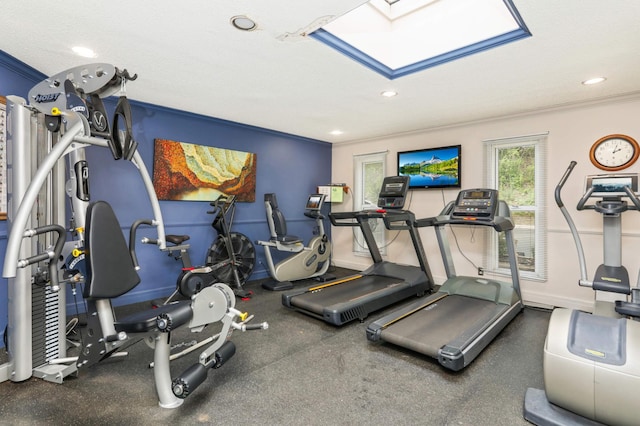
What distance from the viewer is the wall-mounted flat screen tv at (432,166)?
458 cm

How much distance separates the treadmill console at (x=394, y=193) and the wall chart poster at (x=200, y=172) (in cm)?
201

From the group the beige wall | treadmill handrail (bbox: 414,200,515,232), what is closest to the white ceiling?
the beige wall


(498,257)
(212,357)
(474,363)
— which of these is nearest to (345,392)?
(212,357)

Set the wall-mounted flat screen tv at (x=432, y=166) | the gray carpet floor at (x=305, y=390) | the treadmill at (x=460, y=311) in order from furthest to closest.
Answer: the wall-mounted flat screen tv at (x=432, y=166) → the treadmill at (x=460, y=311) → the gray carpet floor at (x=305, y=390)

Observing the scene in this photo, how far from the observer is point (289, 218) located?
18.2ft

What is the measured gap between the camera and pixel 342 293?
3781 millimetres

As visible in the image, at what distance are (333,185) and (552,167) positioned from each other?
3232 millimetres

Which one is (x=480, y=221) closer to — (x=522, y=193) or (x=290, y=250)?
(x=522, y=193)

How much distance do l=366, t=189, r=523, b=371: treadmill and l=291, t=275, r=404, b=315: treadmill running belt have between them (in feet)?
1.97

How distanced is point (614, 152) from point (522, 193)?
0.97 metres

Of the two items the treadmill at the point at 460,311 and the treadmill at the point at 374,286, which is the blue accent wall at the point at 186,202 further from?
the treadmill at the point at 460,311

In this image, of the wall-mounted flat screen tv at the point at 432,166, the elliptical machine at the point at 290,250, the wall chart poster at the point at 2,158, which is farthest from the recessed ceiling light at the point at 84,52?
the wall-mounted flat screen tv at the point at 432,166

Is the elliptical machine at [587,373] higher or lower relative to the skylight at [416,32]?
lower

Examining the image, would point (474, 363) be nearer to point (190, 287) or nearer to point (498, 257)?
point (498, 257)
